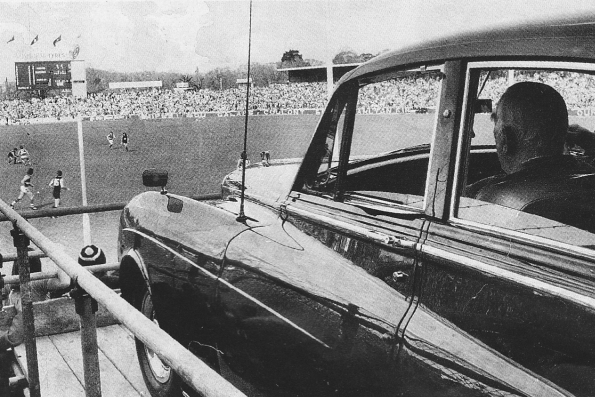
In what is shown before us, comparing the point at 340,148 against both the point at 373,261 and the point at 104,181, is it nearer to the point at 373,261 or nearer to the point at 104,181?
the point at 373,261

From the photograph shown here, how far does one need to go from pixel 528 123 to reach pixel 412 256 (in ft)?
1.82

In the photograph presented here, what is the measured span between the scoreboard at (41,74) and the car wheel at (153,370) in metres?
12.1

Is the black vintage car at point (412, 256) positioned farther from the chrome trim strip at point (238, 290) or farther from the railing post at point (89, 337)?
the railing post at point (89, 337)

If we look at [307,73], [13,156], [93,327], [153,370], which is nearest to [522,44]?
[93,327]

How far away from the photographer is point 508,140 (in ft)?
6.23

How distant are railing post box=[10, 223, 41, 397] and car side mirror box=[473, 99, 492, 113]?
222 centimetres

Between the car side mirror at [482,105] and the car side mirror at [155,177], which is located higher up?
the car side mirror at [482,105]

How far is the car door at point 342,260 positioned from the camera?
5.97ft

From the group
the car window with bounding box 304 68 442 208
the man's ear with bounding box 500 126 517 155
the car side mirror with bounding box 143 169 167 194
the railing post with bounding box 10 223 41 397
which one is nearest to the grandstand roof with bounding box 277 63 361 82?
the car window with bounding box 304 68 442 208

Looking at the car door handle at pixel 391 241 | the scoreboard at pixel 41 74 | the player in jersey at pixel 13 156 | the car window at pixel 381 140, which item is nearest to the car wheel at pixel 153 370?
the car window at pixel 381 140

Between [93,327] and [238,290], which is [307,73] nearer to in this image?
[238,290]

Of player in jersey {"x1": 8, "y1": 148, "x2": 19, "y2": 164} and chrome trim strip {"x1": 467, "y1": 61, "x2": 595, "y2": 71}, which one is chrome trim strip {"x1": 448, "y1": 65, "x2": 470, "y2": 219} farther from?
player in jersey {"x1": 8, "y1": 148, "x2": 19, "y2": 164}

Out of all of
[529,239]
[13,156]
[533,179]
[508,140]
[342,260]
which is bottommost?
[13,156]

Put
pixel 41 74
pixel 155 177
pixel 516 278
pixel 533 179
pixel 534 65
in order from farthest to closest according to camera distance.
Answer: pixel 41 74 < pixel 155 177 < pixel 533 179 < pixel 534 65 < pixel 516 278
